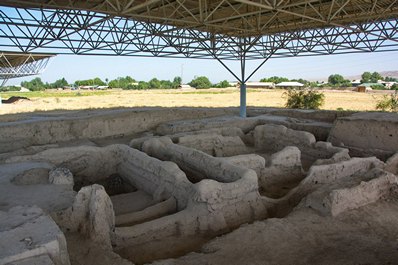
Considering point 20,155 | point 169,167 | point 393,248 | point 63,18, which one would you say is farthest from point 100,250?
point 63,18

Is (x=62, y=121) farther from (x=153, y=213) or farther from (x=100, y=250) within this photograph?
(x=100, y=250)

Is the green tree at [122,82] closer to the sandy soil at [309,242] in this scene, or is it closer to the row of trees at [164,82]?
the row of trees at [164,82]

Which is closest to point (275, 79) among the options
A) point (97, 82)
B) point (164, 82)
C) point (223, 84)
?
point (223, 84)

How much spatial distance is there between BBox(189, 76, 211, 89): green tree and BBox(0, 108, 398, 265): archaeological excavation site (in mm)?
62740

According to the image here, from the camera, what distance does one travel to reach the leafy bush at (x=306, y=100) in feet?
67.6

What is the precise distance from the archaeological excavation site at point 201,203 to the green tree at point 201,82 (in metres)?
62.7

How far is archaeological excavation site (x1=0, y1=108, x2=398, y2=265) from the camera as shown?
14.6 ft

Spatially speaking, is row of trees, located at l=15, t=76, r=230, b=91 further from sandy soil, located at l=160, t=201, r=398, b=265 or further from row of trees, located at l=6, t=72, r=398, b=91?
sandy soil, located at l=160, t=201, r=398, b=265

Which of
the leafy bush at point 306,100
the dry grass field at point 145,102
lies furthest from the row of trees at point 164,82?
the leafy bush at point 306,100

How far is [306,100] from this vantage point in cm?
2078

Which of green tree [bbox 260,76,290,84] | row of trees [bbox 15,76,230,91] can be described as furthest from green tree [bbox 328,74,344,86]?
row of trees [bbox 15,76,230,91]

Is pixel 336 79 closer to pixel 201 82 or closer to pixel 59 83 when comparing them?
pixel 201 82

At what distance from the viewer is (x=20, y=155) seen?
832 centimetres

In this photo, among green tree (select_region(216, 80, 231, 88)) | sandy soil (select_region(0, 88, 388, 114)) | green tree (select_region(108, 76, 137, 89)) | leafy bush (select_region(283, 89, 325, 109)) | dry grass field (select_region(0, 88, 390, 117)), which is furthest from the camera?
green tree (select_region(108, 76, 137, 89))
